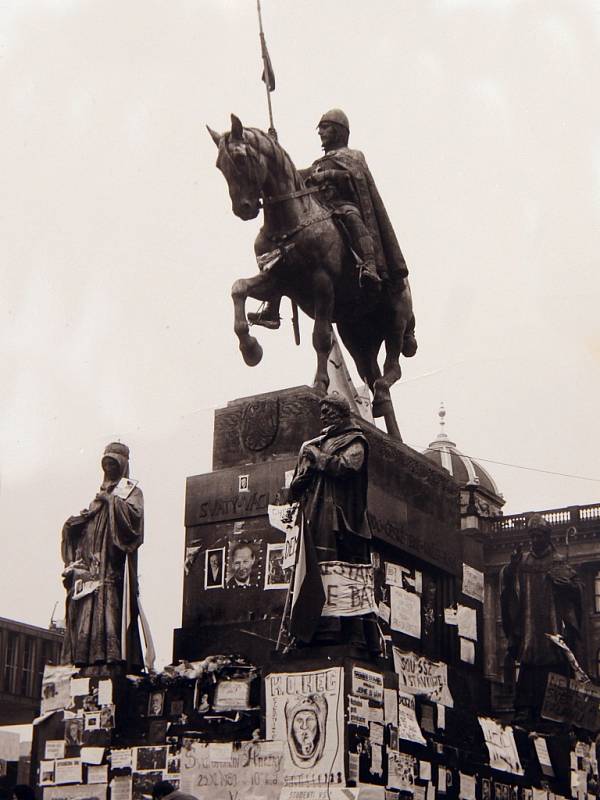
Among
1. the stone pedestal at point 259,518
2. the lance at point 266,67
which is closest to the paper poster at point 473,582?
the stone pedestal at point 259,518

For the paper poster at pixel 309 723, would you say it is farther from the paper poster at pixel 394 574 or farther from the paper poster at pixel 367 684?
the paper poster at pixel 394 574

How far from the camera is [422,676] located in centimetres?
1731

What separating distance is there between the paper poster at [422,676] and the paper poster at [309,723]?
204 cm

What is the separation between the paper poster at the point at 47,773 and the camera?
16.5 meters

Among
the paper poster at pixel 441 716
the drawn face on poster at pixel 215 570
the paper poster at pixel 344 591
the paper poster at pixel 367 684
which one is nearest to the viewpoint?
the paper poster at pixel 367 684

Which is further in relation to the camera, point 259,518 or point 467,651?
point 467,651

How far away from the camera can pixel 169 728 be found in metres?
15.9

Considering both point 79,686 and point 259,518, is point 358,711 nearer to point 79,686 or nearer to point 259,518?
point 259,518

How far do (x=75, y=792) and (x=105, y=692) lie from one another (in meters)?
1.05

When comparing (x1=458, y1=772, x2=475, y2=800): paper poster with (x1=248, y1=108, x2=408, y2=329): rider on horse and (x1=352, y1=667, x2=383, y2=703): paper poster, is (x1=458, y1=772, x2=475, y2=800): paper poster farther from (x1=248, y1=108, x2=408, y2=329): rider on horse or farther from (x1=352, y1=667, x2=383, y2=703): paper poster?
(x1=248, y1=108, x2=408, y2=329): rider on horse

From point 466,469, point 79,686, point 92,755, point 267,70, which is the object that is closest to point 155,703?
point 92,755

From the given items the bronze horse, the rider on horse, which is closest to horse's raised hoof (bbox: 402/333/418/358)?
the rider on horse

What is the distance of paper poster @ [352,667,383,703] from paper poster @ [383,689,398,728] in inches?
7.3

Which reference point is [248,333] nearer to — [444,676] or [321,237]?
[321,237]
